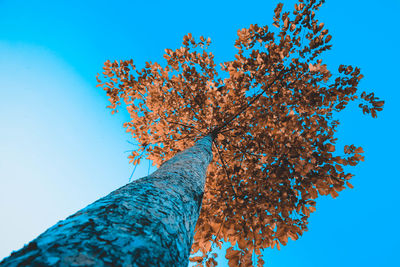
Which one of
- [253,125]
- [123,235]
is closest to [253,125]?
[253,125]

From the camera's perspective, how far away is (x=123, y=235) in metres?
0.65

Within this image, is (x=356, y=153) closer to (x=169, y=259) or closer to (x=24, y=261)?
(x=169, y=259)

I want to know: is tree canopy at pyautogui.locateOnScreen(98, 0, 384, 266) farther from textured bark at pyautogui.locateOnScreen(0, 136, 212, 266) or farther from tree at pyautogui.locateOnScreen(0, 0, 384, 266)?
textured bark at pyautogui.locateOnScreen(0, 136, 212, 266)

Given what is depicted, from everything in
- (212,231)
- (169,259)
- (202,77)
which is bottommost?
(169,259)

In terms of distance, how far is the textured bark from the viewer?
0.51 metres

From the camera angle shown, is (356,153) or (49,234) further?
(356,153)

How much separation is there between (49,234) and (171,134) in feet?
13.0

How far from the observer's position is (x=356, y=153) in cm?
228

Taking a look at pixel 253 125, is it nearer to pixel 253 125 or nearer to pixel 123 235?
pixel 253 125

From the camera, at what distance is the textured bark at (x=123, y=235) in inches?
20.2

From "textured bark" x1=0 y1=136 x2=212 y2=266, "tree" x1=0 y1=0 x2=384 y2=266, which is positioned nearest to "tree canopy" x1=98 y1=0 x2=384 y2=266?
"tree" x1=0 y1=0 x2=384 y2=266

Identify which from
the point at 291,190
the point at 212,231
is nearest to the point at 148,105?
the point at 212,231

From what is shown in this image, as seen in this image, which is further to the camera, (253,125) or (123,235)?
(253,125)

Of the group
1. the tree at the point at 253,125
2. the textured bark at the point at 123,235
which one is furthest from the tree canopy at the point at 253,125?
the textured bark at the point at 123,235
